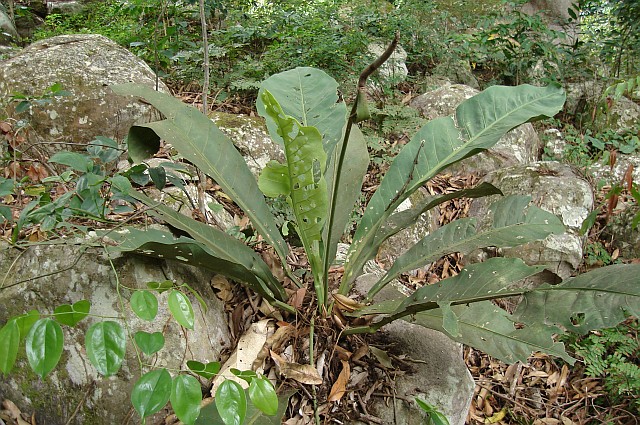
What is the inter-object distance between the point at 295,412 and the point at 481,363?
126 cm

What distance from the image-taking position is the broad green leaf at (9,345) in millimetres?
772

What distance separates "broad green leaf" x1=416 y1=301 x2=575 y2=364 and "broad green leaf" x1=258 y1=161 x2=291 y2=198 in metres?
0.61

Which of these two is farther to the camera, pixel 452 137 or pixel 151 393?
pixel 452 137

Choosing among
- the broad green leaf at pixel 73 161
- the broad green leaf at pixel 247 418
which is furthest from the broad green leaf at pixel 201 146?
the broad green leaf at pixel 247 418

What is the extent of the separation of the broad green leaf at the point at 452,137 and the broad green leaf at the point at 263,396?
0.85 meters

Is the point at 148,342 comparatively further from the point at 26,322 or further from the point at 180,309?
the point at 26,322

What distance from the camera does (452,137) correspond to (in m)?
1.80

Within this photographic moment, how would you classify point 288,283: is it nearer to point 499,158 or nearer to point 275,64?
point 275,64

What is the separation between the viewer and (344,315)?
1.68 metres

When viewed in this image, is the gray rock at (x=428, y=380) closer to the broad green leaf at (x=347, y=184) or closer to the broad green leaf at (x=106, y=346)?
the broad green leaf at (x=347, y=184)

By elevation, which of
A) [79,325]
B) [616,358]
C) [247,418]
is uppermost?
[79,325]

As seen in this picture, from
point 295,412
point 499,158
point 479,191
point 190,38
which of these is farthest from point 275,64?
point 295,412

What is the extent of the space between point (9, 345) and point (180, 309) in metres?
0.28

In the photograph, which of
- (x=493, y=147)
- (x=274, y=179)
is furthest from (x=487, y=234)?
(x=493, y=147)
